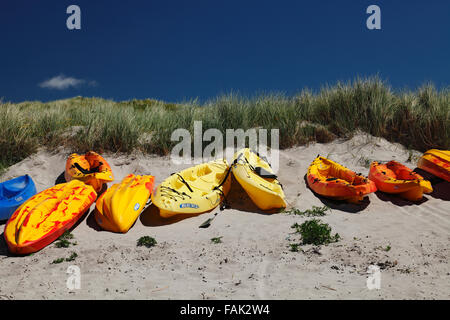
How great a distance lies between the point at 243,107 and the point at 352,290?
6.12 meters

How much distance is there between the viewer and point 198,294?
134 inches

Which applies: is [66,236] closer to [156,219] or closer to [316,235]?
[156,219]

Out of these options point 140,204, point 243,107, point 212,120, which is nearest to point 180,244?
point 140,204

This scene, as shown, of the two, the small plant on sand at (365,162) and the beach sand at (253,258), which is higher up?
the small plant on sand at (365,162)

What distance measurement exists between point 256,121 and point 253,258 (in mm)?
5157

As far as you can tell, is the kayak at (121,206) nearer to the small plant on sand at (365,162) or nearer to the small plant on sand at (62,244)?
the small plant on sand at (62,244)

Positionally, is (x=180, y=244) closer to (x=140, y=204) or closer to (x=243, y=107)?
(x=140, y=204)

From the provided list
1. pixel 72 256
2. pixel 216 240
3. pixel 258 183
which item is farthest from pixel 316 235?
pixel 72 256

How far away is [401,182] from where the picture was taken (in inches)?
247

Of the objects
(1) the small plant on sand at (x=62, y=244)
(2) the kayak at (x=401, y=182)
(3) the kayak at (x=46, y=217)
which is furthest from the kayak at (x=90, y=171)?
(2) the kayak at (x=401, y=182)

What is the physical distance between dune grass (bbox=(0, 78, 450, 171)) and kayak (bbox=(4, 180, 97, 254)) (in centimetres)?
243

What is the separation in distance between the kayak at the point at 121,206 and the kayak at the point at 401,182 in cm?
418

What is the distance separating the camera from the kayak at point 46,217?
456cm
